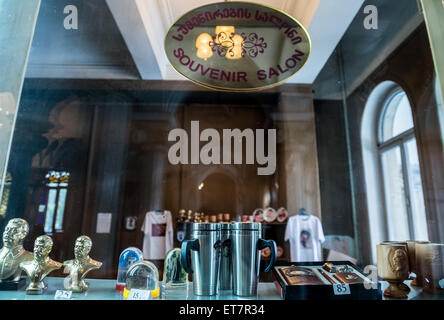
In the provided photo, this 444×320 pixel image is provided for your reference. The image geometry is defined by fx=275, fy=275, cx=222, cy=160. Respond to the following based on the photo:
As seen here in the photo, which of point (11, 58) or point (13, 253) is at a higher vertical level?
point (11, 58)

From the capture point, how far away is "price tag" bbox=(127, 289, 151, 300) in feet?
2.55

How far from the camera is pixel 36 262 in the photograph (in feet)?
3.03

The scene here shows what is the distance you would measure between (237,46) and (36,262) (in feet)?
4.38

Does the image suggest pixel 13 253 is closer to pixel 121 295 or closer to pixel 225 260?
pixel 121 295

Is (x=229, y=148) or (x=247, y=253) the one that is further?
(x=229, y=148)

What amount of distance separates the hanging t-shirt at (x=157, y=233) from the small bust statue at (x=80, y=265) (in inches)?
124

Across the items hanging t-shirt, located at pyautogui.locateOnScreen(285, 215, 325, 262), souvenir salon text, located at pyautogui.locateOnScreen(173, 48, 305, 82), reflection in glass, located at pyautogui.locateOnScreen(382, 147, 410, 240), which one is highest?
souvenir salon text, located at pyautogui.locateOnScreen(173, 48, 305, 82)

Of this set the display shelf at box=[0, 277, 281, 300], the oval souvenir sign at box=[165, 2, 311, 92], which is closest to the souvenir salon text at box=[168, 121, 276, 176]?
the oval souvenir sign at box=[165, 2, 311, 92]

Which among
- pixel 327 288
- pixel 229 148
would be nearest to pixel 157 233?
pixel 229 148

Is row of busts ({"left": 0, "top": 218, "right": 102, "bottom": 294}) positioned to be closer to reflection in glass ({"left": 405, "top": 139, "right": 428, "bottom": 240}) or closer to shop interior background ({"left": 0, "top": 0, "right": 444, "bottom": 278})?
shop interior background ({"left": 0, "top": 0, "right": 444, "bottom": 278})

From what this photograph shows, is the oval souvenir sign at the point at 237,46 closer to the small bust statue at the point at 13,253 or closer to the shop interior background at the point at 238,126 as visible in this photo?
the shop interior background at the point at 238,126

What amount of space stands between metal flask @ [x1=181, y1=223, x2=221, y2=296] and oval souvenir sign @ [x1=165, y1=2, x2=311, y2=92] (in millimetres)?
818
